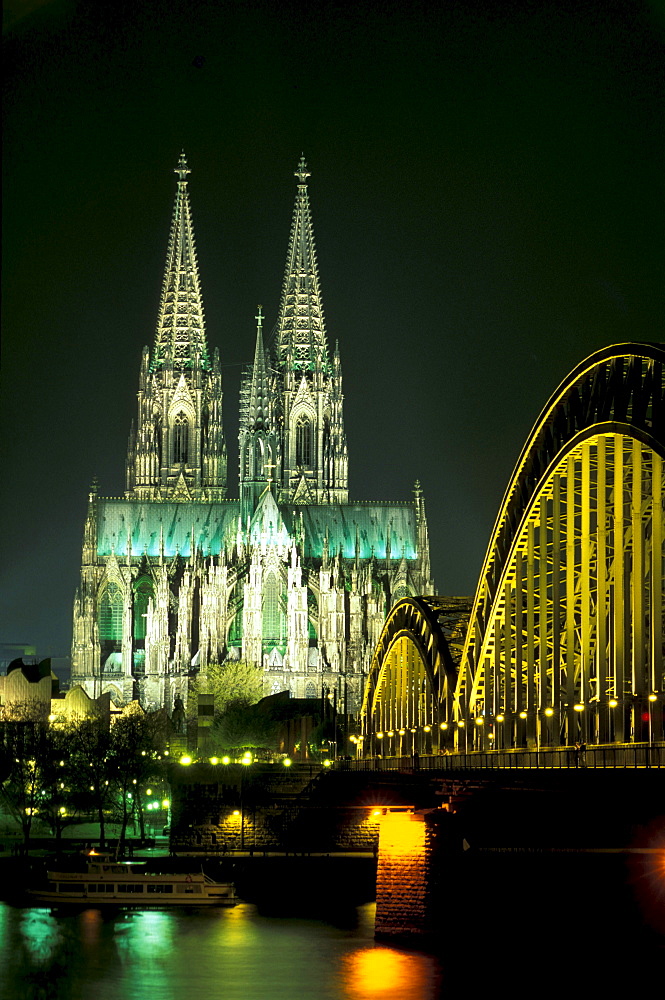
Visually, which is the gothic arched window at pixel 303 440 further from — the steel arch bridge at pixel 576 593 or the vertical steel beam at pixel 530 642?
the vertical steel beam at pixel 530 642

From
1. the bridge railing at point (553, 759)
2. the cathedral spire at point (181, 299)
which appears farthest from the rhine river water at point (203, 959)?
the cathedral spire at point (181, 299)

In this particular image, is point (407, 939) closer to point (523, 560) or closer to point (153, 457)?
point (523, 560)

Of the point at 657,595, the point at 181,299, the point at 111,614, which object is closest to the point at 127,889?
the point at 657,595

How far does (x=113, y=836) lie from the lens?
4286 inches

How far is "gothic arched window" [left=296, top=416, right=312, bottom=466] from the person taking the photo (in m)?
188

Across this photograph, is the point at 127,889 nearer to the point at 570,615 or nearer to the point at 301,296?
the point at 570,615

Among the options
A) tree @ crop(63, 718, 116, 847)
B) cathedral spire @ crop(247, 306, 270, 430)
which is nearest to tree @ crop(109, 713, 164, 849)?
tree @ crop(63, 718, 116, 847)

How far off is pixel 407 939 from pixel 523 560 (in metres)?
14.3

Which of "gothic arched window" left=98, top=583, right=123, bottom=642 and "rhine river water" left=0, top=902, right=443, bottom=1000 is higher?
"gothic arched window" left=98, top=583, right=123, bottom=642

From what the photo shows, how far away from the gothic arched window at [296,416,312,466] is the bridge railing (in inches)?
4542

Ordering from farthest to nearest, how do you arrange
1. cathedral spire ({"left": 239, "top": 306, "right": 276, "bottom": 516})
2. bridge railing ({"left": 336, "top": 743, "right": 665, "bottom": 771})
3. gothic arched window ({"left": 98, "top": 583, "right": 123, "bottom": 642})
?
cathedral spire ({"left": 239, "top": 306, "right": 276, "bottom": 516}) → gothic arched window ({"left": 98, "top": 583, "right": 123, "bottom": 642}) → bridge railing ({"left": 336, "top": 743, "right": 665, "bottom": 771})

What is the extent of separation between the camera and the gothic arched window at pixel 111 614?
7008 inches

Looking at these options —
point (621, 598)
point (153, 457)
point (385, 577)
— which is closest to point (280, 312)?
point (153, 457)

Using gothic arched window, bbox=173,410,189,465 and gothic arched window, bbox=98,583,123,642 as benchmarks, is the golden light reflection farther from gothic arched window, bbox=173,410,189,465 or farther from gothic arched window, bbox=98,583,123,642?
gothic arched window, bbox=173,410,189,465
